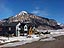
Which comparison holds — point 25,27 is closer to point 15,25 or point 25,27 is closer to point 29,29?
point 29,29

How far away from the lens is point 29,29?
3804 inches

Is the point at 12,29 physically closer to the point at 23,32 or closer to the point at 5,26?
the point at 5,26

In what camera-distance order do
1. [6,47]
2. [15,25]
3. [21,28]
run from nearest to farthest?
[6,47], [15,25], [21,28]

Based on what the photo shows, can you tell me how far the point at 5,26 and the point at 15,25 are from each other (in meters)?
4.29

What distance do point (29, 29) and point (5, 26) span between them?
47.5 feet

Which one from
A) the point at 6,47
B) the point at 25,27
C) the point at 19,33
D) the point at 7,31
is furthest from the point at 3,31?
the point at 6,47

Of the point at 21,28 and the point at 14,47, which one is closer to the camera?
the point at 14,47

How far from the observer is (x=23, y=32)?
94688mm

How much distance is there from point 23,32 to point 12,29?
924 cm

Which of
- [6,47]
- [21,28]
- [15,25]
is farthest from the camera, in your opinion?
[21,28]

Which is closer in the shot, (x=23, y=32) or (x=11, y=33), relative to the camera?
(x=11, y=33)

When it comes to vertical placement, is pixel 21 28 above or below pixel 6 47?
above

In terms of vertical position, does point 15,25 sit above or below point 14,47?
above

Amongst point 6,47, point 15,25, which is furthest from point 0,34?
point 6,47
